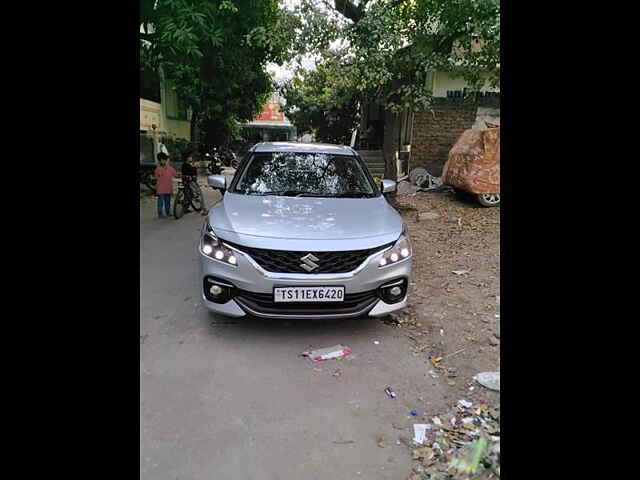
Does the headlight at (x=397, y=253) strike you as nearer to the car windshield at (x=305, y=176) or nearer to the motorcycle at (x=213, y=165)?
the car windshield at (x=305, y=176)

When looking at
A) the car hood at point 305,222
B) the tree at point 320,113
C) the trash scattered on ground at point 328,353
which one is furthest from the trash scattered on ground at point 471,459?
the tree at point 320,113

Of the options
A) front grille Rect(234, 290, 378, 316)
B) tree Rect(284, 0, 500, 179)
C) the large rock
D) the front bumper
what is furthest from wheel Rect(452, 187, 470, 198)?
front grille Rect(234, 290, 378, 316)

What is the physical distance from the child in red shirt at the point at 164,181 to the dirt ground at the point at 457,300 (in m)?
4.63

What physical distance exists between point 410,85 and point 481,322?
487 centimetres

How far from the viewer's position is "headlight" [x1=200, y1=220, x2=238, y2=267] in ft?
10.7

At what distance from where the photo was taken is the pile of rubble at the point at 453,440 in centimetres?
210

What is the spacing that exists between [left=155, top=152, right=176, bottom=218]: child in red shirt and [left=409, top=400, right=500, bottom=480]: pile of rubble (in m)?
6.78

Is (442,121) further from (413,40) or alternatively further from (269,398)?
(269,398)

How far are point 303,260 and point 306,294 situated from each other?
258 millimetres

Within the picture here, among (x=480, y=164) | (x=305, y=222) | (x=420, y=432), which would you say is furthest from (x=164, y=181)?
(x=420, y=432)

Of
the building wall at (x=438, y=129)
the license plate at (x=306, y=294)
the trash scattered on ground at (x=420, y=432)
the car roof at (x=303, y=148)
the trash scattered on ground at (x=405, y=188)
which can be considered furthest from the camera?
the building wall at (x=438, y=129)

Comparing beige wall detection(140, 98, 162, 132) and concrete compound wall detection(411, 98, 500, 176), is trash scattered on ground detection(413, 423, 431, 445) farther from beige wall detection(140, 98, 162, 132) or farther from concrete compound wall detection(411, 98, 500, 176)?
beige wall detection(140, 98, 162, 132)
